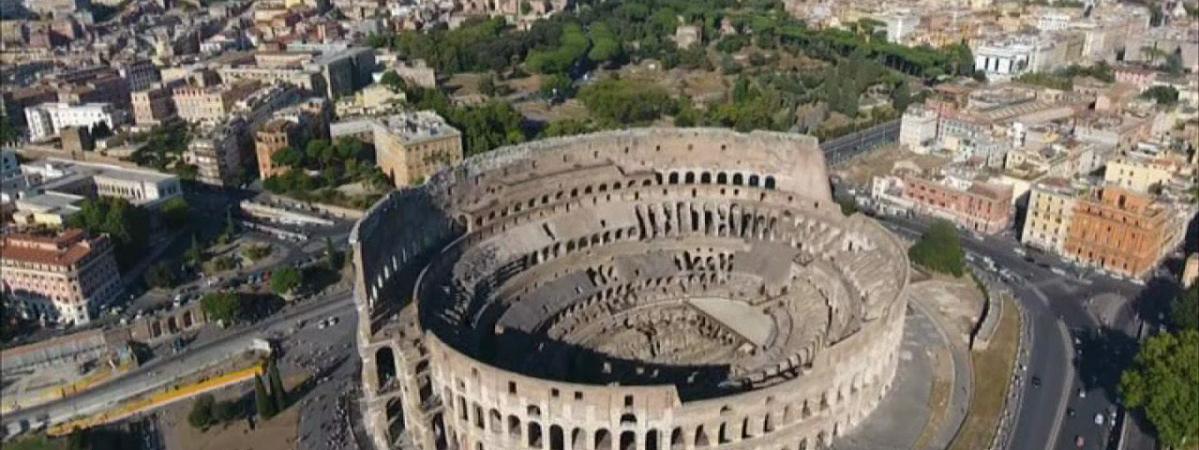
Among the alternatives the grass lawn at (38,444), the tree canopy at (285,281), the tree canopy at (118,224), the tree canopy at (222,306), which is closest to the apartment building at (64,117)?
the tree canopy at (118,224)

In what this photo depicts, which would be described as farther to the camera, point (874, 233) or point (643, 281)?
point (643, 281)

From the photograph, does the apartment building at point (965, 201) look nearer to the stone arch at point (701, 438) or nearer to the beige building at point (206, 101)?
the stone arch at point (701, 438)

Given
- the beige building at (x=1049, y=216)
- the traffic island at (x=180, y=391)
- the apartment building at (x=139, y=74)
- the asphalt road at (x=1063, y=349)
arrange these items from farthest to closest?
the apartment building at (x=139, y=74), the beige building at (x=1049, y=216), the traffic island at (x=180, y=391), the asphalt road at (x=1063, y=349)

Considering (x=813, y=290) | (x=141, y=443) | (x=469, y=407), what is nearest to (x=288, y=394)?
(x=141, y=443)

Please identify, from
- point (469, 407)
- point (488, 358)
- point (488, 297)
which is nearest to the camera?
point (469, 407)

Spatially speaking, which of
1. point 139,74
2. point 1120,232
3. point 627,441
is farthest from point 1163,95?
point 139,74

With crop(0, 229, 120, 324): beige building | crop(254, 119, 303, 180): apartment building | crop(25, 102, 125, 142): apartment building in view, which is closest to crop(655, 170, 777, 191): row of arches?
crop(0, 229, 120, 324): beige building

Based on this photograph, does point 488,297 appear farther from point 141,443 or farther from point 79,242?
point 79,242
